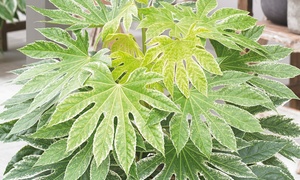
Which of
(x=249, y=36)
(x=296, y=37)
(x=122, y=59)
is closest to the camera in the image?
(x=122, y=59)

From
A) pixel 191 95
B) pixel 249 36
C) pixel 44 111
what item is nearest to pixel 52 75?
pixel 44 111

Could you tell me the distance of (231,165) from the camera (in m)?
1.06

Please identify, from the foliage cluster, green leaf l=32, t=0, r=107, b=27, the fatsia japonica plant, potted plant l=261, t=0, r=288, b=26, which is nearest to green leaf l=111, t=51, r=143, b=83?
the fatsia japonica plant

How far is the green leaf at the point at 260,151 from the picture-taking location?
1098mm

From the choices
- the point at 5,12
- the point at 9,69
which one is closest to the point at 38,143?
the point at 9,69

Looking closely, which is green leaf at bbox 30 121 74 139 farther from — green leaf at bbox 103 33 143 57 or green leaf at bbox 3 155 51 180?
green leaf at bbox 103 33 143 57

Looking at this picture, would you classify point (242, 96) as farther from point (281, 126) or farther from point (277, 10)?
point (277, 10)

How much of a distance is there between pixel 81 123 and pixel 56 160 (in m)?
0.08

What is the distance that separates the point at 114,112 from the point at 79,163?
0.10m

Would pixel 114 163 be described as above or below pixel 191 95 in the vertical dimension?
below

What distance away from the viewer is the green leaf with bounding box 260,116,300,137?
1202 mm

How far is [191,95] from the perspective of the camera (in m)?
1.04

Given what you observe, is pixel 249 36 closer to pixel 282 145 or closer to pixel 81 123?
pixel 282 145

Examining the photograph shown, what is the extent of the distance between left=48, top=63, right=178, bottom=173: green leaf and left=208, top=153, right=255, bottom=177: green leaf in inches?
5.5
